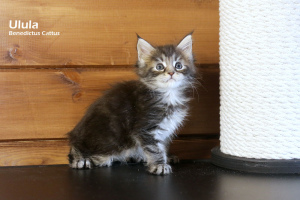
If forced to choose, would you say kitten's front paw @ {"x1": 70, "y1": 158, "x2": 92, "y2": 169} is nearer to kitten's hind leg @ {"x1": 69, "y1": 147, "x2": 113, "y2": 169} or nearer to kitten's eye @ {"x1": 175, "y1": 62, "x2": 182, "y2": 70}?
kitten's hind leg @ {"x1": 69, "y1": 147, "x2": 113, "y2": 169}

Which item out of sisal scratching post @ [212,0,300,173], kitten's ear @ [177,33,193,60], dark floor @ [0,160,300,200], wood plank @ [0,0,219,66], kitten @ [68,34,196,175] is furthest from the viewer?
wood plank @ [0,0,219,66]

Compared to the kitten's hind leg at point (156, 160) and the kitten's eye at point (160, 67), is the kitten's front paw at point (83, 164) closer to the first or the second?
the kitten's hind leg at point (156, 160)

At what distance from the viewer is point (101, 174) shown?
5.30 feet

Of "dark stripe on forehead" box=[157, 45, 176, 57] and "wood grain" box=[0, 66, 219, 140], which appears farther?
"wood grain" box=[0, 66, 219, 140]

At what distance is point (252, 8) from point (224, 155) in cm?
69

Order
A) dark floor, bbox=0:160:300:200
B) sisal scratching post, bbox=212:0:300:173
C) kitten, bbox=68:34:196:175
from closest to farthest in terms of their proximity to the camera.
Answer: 1. dark floor, bbox=0:160:300:200
2. sisal scratching post, bbox=212:0:300:173
3. kitten, bbox=68:34:196:175

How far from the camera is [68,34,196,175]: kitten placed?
1657 mm

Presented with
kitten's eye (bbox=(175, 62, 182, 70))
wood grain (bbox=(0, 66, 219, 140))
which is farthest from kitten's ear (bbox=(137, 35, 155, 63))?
wood grain (bbox=(0, 66, 219, 140))

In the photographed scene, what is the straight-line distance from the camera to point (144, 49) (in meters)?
1.77

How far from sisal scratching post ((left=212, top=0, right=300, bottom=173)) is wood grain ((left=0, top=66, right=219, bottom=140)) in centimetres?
65

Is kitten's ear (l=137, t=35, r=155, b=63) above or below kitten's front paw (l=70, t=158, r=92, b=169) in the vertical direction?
above

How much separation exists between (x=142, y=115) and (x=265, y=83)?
0.57 meters

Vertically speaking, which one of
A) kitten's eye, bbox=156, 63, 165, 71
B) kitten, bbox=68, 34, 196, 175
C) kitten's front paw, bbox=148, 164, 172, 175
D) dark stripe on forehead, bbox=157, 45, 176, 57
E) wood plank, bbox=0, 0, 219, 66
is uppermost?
wood plank, bbox=0, 0, 219, 66

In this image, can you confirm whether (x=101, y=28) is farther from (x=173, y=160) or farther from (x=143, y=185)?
(x=143, y=185)
